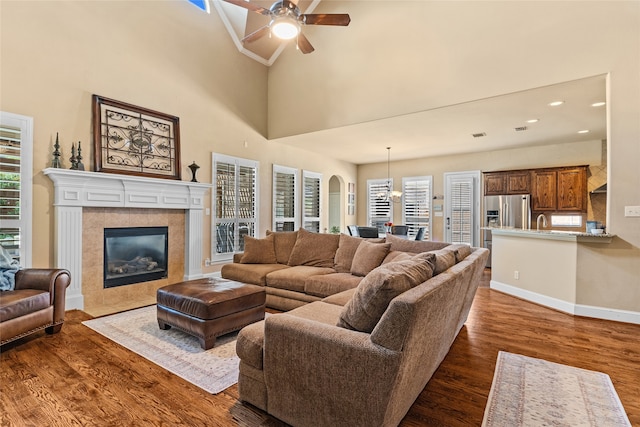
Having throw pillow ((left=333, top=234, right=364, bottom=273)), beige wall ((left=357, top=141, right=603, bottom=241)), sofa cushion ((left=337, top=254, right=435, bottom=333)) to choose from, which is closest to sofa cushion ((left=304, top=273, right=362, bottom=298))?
throw pillow ((left=333, top=234, right=364, bottom=273))

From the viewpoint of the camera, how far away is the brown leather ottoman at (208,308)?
271 cm

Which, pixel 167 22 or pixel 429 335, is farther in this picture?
pixel 167 22

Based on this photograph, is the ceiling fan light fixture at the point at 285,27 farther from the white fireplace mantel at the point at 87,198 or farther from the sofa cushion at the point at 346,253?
the white fireplace mantel at the point at 87,198

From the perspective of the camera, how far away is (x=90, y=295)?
4074 mm

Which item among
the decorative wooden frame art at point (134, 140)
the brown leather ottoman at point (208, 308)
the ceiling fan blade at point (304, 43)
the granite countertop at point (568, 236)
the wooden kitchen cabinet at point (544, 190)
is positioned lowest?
the brown leather ottoman at point (208, 308)

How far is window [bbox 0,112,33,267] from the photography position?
3.40 meters

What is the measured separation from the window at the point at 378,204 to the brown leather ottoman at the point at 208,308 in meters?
6.36

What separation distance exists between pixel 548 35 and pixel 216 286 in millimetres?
4832

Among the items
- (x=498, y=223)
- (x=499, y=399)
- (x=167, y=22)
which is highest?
(x=167, y=22)

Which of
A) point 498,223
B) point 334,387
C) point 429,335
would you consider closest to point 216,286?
point 334,387

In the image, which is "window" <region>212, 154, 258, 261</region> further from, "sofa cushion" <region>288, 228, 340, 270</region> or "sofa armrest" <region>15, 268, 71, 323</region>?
"sofa armrest" <region>15, 268, 71, 323</region>

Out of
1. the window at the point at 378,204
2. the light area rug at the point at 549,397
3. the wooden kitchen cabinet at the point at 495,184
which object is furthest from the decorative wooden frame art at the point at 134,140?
the wooden kitchen cabinet at the point at 495,184

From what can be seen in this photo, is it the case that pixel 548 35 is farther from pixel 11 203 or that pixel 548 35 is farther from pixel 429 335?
pixel 11 203

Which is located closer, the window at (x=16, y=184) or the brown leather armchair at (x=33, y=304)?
the brown leather armchair at (x=33, y=304)
